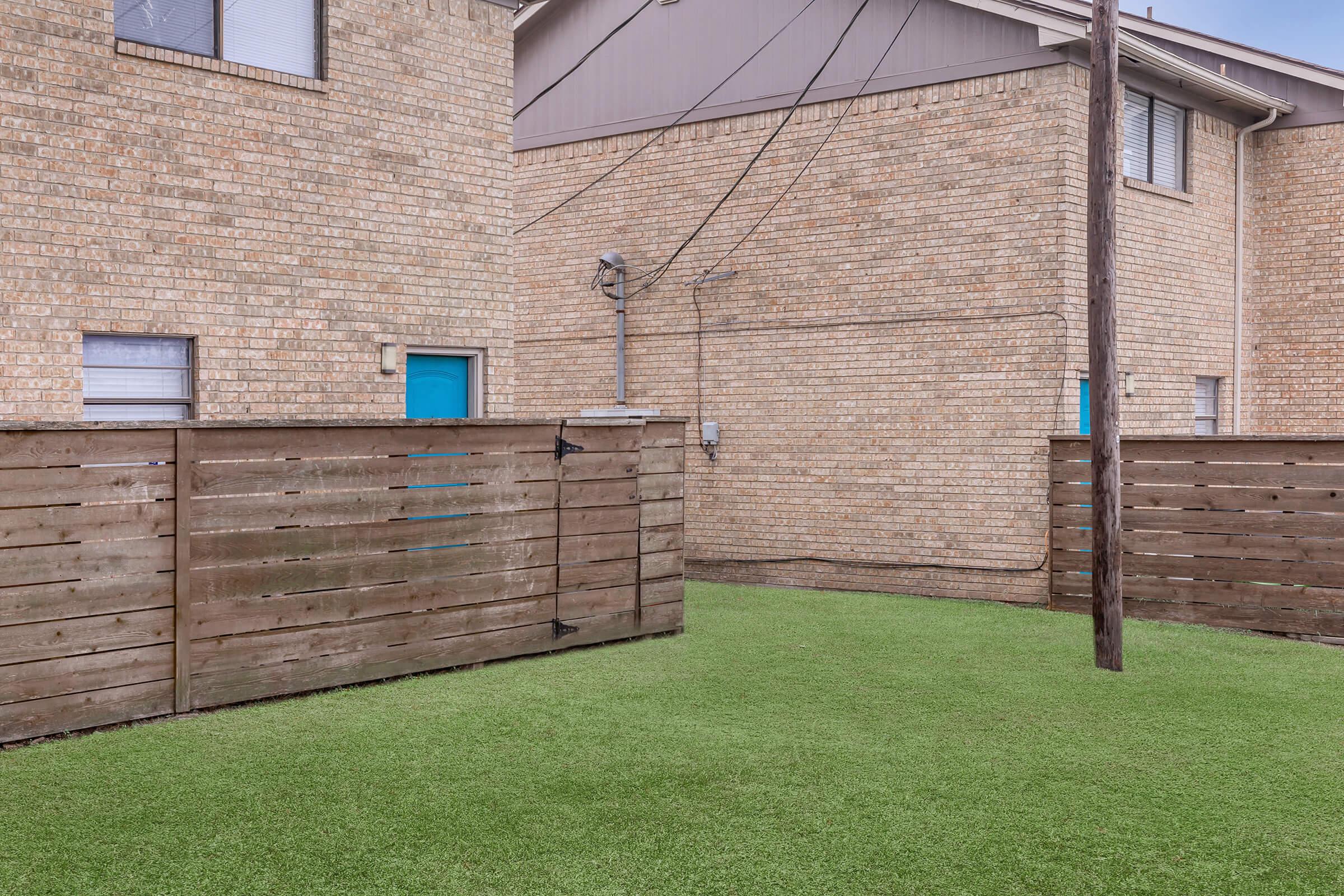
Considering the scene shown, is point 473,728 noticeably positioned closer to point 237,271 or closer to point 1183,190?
point 237,271

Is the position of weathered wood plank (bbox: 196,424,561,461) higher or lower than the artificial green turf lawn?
higher

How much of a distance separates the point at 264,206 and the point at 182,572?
12.9 ft

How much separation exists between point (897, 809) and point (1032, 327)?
8079 millimetres

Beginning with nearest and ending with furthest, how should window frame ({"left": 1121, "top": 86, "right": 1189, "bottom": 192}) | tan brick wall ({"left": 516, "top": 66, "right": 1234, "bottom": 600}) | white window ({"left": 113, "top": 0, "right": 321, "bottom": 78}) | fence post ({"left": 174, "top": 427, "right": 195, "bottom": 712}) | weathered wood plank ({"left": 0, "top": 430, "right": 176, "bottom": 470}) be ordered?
1. weathered wood plank ({"left": 0, "top": 430, "right": 176, "bottom": 470})
2. fence post ({"left": 174, "top": 427, "right": 195, "bottom": 712})
3. white window ({"left": 113, "top": 0, "right": 321, "bottom": 78})
4. tan brick wall ({"left": 516, "top": 66, "right": 1234, "bottom": 600})
5. window frame ({"left": 1121, "top": 86, "right": 1189, "bottom": 192})

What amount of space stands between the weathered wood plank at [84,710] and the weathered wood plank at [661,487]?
13.5ft

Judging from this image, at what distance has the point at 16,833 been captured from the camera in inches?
210

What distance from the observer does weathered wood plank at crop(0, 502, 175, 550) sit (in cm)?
659

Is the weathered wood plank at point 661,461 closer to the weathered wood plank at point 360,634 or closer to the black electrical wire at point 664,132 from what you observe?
the weathered wood plank at point 360,634

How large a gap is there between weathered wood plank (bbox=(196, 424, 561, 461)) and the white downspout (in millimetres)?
9880

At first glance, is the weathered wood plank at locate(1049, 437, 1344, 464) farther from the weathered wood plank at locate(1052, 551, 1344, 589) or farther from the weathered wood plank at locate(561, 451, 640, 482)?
the weathered wood plank at locate(561, 451, 640, 482)

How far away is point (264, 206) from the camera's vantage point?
10.1 m

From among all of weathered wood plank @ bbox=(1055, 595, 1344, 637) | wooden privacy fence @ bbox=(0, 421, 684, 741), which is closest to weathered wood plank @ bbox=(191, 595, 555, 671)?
wooden privacy fence @ bbox=(0, 421, 684, 741)

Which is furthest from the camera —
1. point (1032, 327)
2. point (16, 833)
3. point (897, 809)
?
point (1032, 327)

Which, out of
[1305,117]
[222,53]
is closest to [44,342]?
[222,53]
